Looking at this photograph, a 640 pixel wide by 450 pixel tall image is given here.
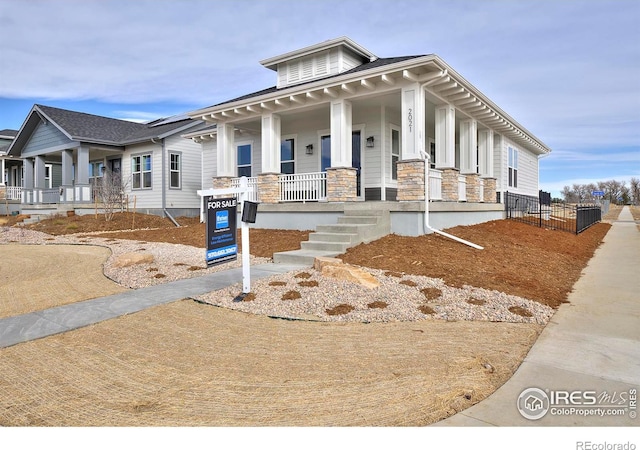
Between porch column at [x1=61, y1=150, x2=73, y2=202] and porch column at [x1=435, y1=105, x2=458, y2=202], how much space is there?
18.8m

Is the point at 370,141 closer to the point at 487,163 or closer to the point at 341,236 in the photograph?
the point at 341,236

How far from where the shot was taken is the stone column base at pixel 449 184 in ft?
38.1

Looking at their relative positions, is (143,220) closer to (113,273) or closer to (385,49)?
(113,273)

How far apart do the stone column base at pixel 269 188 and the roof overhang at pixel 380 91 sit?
2.16 metres

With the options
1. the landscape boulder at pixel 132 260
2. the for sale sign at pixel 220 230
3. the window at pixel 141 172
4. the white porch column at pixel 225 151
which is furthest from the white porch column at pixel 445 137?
the window at pixel 141 172

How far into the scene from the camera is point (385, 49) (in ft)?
56.3

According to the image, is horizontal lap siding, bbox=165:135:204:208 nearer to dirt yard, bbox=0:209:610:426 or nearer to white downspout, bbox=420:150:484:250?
white downspout, bbox=420:150:484:250

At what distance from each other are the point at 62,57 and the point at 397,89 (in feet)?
37.9

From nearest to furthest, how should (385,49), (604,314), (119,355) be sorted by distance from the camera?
(119,355) < (604,314) < (385,49)

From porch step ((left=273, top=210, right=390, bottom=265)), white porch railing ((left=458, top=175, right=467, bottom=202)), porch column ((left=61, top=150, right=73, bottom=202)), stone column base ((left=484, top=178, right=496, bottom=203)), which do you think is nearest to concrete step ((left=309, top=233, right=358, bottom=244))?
porch step ((left=273, top=210, right=390, bottom=265))

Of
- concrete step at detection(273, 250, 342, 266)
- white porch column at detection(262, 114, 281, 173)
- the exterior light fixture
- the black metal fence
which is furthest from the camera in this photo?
the black metal fence

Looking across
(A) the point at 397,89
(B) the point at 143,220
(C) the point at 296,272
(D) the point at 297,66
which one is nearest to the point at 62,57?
(B) the point at 143,220

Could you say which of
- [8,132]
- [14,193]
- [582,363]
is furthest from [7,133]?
[582,363]

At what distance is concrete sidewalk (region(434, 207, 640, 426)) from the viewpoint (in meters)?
2.56
